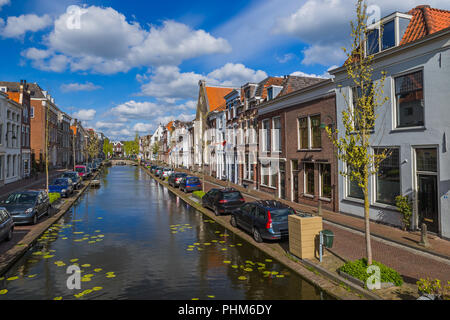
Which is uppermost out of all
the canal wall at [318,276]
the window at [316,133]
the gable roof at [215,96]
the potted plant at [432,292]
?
the gable roof at [215,96]

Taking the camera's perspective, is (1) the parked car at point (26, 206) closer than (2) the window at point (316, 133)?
Yes

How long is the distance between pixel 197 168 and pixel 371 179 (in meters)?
39.7

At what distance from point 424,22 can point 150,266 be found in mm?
15492

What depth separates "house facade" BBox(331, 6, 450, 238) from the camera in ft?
38.2

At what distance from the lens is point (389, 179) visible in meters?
14.2

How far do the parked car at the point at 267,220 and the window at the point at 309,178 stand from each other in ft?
26.3

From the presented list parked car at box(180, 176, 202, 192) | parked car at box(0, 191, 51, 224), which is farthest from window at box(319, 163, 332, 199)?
parked car at box(0, 191, 51, 224)

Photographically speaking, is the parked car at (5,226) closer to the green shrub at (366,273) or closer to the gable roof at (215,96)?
the green shrub at (366,273)

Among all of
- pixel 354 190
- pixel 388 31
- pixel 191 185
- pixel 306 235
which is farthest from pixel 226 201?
pixel 191 185

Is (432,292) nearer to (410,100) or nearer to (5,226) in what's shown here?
(410,100)

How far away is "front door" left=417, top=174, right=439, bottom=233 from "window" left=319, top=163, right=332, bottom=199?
5.75 metres

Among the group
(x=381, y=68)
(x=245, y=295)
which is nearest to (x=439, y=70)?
(x=381, y=68)

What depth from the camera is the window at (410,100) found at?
499 inches

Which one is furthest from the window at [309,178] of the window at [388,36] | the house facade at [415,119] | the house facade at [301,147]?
the window at [388,36]
